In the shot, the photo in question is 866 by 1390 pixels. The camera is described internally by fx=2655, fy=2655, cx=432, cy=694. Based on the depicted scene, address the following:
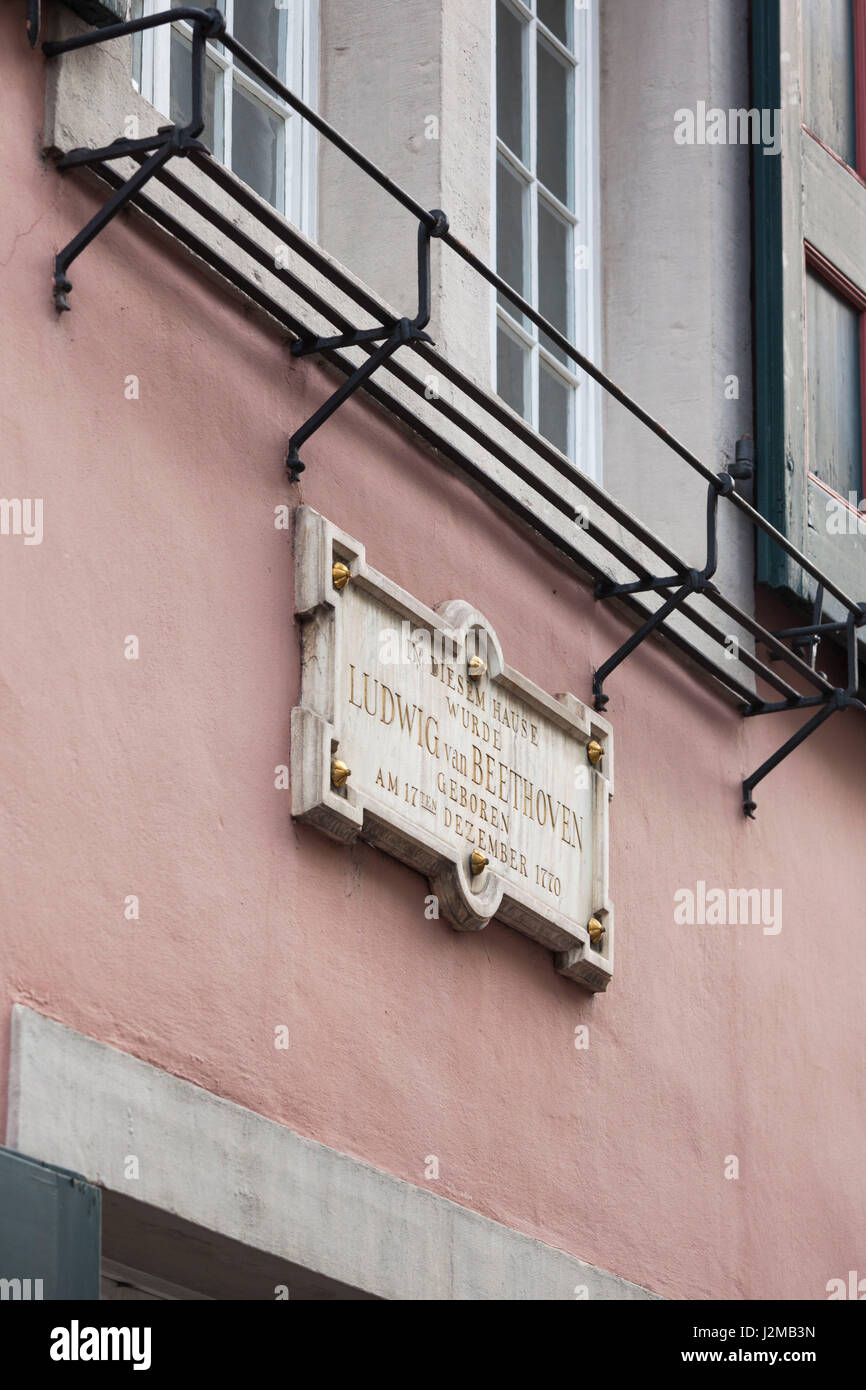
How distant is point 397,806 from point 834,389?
4.40 m

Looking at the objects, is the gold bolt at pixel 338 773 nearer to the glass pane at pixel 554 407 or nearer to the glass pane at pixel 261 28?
the glass pane at pixel 261 28

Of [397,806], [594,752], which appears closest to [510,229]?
[594,752]

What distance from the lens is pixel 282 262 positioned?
23.9 feet

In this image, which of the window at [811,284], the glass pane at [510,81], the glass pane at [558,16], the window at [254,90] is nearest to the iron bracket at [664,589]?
the window at [811,284]

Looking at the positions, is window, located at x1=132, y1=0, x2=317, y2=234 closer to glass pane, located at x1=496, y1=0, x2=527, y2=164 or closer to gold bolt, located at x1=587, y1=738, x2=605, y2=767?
glass pane, located at x1=496, y1=0, x2=527, y2=164

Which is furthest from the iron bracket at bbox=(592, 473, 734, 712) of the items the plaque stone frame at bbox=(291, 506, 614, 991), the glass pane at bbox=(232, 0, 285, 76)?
the glass pane at bbox=(232, 0, 285, 76)

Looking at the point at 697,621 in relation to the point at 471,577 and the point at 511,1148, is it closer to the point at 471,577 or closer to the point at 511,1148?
the point at 471,577

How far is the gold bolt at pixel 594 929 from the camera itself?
27.0 feet

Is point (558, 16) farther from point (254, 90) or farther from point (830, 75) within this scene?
point (254, 90)

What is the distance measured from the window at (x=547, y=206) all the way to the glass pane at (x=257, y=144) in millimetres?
1117

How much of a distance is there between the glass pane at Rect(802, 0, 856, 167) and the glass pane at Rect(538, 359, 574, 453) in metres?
2.20

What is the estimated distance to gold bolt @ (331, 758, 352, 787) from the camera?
7031 millimetres

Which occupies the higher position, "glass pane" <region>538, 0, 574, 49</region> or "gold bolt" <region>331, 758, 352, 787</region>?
"glass pane" <region>538, 0, 574, 49</region>

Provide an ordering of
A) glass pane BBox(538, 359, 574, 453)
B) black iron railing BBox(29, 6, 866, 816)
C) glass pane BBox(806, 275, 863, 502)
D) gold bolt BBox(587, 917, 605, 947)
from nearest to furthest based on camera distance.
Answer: black iron railing BBox(29, 6, 866, 816) < gold bolt BBox(587, 917, 605, 947) < glass pane BBox(538, 359, 574, 453) < glass pane BBox(806, 275, 863, 502)
